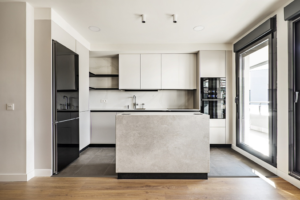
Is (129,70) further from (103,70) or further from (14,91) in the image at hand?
(14,91)

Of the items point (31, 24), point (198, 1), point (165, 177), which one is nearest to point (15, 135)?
point (31, 24)

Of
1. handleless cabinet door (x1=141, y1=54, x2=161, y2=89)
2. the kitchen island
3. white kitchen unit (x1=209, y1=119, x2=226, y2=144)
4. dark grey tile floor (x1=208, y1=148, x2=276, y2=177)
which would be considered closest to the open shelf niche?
handleless cabinet door (x1=141, y1=54, x2=161, y2=89)

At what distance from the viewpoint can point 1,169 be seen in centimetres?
241

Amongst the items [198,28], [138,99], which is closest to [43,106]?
[138,99]

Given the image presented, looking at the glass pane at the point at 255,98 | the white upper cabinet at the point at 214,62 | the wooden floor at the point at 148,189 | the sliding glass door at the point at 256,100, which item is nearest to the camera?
the wooden floor at the point at 148,189

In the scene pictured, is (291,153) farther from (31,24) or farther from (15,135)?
(31,24)


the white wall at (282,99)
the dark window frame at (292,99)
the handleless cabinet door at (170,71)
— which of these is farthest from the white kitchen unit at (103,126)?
the dark window frame at (292,99)

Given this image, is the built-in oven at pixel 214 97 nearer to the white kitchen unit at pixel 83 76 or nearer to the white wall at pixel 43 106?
the white kitchen unit at pixel 83 76

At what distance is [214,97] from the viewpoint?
13.8 feet

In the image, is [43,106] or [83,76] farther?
[83,76]

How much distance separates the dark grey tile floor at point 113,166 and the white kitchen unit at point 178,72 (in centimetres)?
172

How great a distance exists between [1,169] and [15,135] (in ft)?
1.67

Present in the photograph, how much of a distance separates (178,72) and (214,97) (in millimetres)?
1060

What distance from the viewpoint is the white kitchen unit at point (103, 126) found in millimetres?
4238
